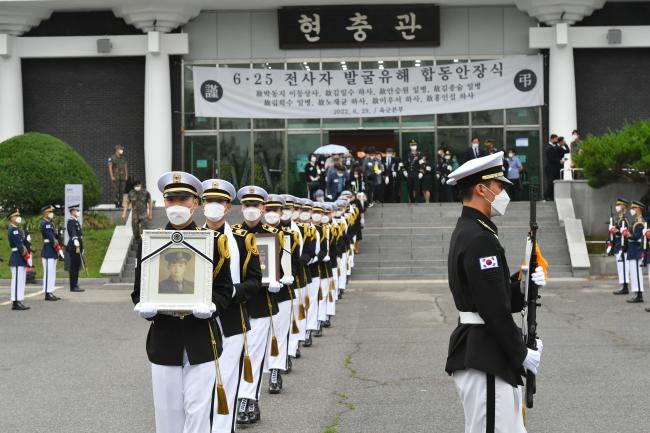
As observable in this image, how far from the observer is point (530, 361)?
18.5 ft

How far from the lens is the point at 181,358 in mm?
6480

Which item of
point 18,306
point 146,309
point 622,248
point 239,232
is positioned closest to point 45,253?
point 18,306

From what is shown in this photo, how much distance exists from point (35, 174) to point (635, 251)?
1567 centimetres

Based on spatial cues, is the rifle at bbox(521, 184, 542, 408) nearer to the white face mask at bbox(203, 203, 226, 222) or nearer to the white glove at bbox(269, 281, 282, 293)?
the white face mask at bbox(203, 203, 226, 222)

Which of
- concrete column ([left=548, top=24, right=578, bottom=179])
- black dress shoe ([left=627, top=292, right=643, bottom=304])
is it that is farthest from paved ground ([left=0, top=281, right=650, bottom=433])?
concrete column ([left=548, top=24, right=578, bottom=179])

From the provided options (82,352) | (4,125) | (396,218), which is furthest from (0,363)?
(4,125)

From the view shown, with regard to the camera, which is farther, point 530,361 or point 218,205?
point 218,205

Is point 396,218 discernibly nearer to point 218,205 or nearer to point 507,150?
point 507,150

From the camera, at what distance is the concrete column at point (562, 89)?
36.7 metres

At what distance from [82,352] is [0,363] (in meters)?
1.17

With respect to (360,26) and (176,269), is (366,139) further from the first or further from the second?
(176,269)

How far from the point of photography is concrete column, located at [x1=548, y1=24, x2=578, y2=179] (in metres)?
36.7

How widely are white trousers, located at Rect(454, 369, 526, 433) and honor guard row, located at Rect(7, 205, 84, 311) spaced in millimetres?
15535

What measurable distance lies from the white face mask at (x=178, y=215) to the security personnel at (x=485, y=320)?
1.66m
